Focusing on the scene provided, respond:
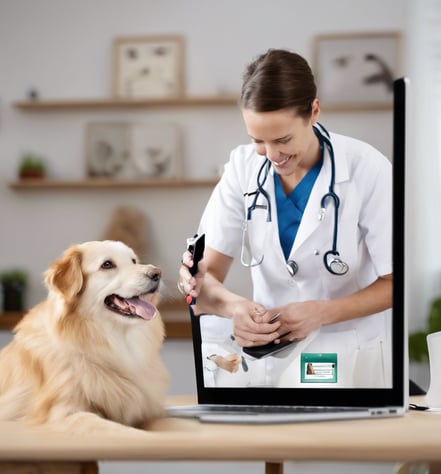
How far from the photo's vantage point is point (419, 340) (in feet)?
10.6

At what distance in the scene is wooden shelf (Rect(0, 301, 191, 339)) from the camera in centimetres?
328

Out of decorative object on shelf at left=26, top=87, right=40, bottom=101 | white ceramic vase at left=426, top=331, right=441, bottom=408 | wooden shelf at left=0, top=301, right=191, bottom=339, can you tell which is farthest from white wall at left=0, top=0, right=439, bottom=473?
white ceramic vase at left=426, top=331, right=441, bottom=408

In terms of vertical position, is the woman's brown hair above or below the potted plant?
above

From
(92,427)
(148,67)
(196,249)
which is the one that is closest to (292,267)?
(196,249)

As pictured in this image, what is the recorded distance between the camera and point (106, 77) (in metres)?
3.84

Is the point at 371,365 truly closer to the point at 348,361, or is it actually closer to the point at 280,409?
the point at 348,361

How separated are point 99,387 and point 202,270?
0.83 ft

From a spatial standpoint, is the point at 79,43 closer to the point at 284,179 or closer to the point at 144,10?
the point at 144,10

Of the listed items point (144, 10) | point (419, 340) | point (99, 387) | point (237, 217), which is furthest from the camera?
point (144, 10)

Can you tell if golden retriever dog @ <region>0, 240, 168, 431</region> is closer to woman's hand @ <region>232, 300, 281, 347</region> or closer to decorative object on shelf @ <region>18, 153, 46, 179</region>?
woman's hand @ <region>232, 300, 281, 347</region>

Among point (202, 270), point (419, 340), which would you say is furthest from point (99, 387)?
point (419, 340)

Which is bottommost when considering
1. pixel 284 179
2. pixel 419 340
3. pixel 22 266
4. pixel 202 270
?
pixel 419 340

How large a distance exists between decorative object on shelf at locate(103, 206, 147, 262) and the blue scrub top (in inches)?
100

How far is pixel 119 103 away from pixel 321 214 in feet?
9.15
